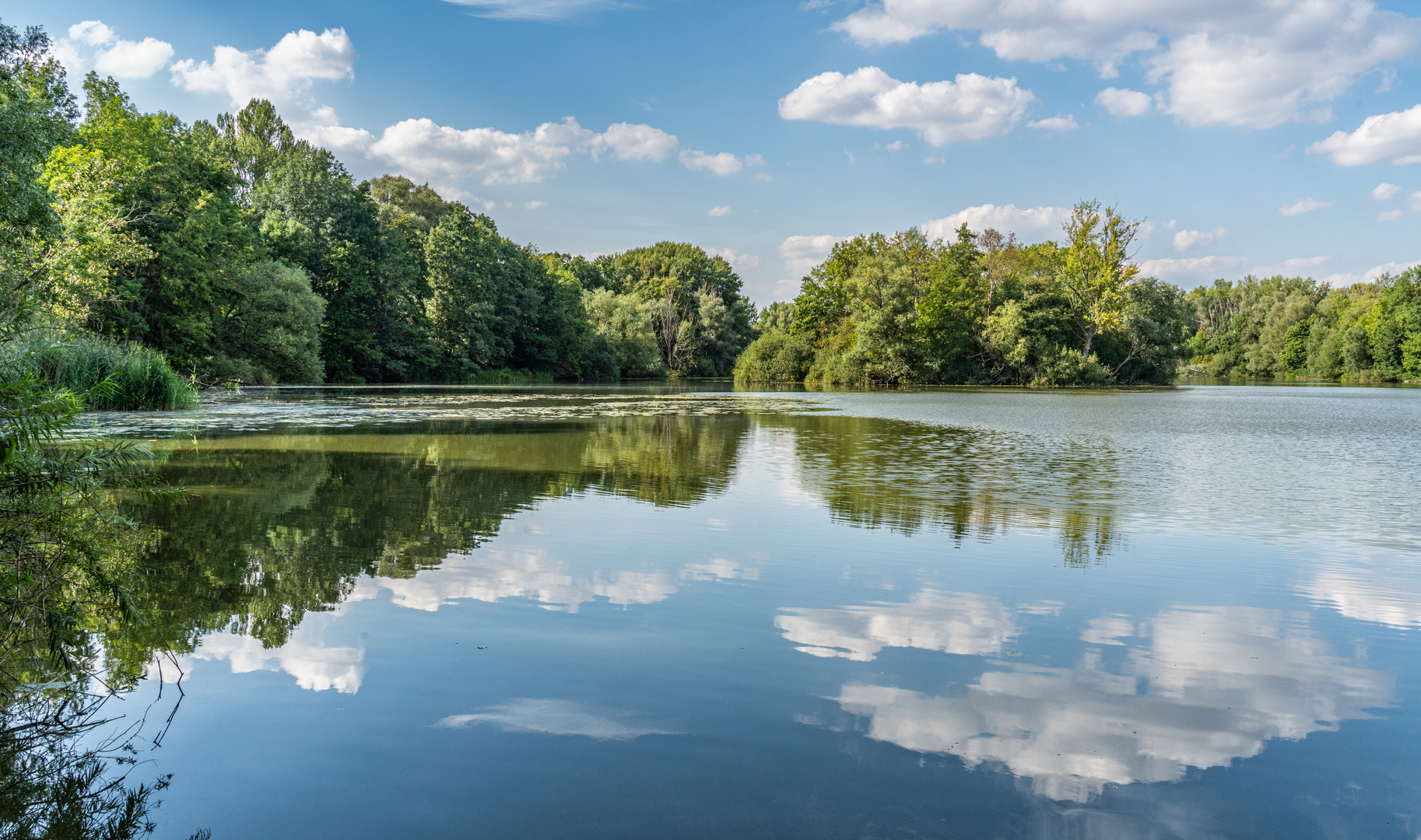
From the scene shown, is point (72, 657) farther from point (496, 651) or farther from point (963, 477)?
point (963, 477)

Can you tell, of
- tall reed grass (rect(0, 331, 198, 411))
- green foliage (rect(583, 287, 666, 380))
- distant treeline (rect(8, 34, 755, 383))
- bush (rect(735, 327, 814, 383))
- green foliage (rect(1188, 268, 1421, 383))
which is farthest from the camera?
green foliage (rect(583, 287, 666, 380))

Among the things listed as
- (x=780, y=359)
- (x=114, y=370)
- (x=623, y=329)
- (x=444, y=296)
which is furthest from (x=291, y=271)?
(x=623, y=329)

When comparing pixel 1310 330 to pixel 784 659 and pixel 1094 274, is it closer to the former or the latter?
pixel 1094 274

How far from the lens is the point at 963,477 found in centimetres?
1331

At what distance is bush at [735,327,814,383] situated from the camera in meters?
66.6

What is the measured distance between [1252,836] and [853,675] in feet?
6.59

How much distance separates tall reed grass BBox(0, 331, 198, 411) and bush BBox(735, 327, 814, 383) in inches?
1791

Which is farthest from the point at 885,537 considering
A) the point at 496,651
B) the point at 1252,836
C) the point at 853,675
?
the point at 1252,836

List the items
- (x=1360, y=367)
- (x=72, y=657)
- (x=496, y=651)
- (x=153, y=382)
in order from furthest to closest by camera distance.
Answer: (x=1360, y=367), (x=153, y=382), (x=496, y=651), (x=72, y=657)

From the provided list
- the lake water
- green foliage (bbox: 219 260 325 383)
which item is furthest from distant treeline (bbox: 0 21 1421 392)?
the lake water

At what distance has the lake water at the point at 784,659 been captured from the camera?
3.38m

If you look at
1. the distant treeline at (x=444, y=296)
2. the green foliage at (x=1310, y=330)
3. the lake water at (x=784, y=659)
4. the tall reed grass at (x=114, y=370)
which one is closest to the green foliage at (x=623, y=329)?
the distant treeline at (x=444, y=296)

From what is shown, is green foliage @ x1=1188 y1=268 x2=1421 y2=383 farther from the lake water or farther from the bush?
the lake water

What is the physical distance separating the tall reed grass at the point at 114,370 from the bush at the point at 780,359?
149 ft
